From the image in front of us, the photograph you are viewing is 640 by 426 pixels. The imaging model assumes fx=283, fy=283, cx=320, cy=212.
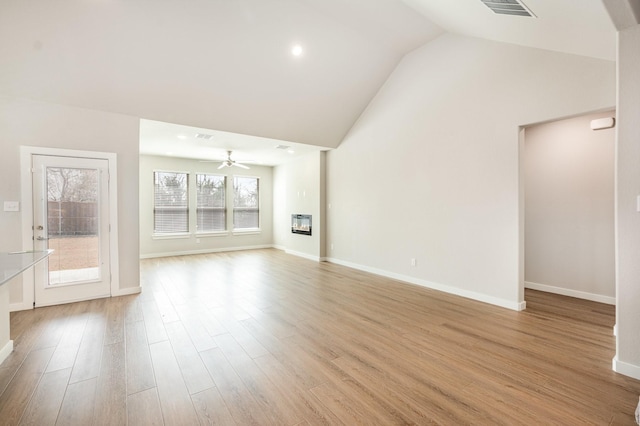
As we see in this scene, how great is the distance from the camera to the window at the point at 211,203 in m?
8.74

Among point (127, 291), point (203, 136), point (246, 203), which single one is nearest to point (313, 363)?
point (127, 291)

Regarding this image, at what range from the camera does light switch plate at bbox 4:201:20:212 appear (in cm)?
376

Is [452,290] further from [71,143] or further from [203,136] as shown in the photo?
[71,143]

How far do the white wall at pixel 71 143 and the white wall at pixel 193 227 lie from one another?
3.76 metres

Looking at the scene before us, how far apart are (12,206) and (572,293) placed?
8194 mm

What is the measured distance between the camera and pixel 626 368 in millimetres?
2332

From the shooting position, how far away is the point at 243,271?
623cm

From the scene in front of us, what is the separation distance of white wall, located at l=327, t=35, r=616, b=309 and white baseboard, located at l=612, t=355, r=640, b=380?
1.48 m

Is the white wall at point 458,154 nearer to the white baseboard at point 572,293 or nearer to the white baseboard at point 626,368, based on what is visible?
the white baseboard at point 572,293

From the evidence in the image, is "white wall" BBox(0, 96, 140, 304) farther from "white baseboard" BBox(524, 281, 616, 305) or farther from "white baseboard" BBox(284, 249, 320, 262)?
"white baseboard" BBox(524, 281, 616, 305)

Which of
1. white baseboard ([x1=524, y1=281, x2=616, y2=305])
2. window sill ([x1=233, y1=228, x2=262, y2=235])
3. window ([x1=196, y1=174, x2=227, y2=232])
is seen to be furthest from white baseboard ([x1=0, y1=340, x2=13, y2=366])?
white baseboard ([x1=524, y1=281, x2=616, y2=305])

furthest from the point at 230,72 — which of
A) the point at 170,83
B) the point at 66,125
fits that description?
the point at 66,125

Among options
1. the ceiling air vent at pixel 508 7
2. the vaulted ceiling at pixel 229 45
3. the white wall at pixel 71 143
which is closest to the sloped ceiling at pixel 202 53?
the vaulted ceiling at pixel 229 45

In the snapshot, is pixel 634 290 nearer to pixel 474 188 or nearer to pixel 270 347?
pixel 474 188
